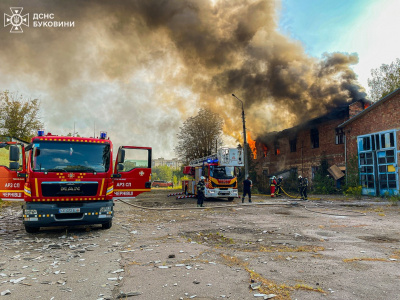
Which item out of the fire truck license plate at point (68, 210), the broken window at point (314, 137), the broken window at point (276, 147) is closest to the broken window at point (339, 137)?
the broken window at point (314, 137)

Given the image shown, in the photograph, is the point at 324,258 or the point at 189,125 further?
the point at 189,125

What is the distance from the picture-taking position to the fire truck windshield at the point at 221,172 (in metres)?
17.9

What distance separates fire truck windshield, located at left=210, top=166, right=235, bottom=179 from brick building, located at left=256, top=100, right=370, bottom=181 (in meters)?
10.3

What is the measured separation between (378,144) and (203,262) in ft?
59.1

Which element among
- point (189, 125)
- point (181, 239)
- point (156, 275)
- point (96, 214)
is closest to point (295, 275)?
point (156, 275)

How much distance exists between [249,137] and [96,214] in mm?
24406

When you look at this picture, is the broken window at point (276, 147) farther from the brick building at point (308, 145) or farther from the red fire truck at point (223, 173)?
the red fire truck at point (223, 173)

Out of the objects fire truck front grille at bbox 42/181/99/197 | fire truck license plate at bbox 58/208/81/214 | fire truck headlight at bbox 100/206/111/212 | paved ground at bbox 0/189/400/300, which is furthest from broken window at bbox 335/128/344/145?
fire truck license plate at bbox 58/208/81/214

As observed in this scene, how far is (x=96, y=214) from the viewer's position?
777 centimetres

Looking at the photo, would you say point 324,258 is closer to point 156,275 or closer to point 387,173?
point 156,275

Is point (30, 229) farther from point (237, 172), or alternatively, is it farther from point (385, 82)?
point (385, 82)

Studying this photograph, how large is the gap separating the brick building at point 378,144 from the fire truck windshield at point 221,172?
9.54 m

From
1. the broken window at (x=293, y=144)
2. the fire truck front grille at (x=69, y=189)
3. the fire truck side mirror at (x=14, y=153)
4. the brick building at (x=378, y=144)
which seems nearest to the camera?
the fire truck front grille at (x=69, y=189)

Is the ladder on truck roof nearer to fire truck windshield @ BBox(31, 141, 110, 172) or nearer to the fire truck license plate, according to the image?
fire truck windshield @ BBox(31, 141, 110, 172)
